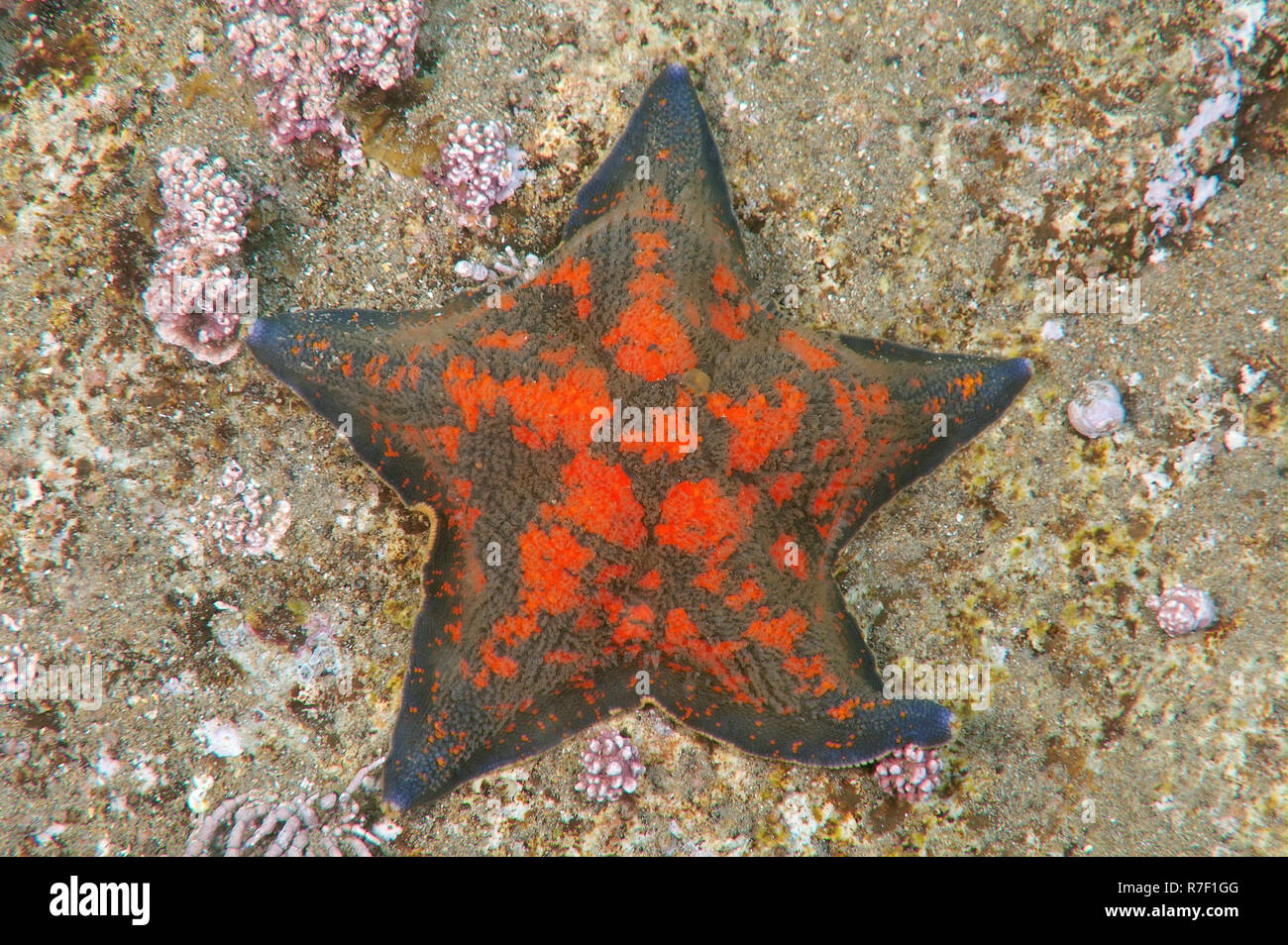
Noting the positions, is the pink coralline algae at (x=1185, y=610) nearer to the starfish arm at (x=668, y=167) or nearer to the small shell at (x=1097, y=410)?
the small shell at (x=1097, y=410)

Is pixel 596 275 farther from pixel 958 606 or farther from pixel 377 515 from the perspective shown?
pixel 958 606

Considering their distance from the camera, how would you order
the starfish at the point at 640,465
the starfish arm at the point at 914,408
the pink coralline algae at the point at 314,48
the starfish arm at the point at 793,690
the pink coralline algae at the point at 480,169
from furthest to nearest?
the pink coralline algae at the point at 480,169 < the pink coralline algae at the point at 314,48 < the starfish arm at the point at 914,408 < the starfish arm at the point at 793,690 < the starfish at the point at 640,465

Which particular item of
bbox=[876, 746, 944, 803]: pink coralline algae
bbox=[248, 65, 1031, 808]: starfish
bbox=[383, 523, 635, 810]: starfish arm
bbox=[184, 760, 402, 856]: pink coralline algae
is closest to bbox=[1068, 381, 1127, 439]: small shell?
bbox=[248, 65, 1031, 808]: starfish

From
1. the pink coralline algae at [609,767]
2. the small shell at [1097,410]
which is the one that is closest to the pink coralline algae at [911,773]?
the pink coralline algae at [609,767]

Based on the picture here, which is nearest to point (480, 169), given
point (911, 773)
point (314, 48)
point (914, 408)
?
point (314, 48)

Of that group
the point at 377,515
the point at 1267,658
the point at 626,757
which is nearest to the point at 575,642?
the point at 626,757

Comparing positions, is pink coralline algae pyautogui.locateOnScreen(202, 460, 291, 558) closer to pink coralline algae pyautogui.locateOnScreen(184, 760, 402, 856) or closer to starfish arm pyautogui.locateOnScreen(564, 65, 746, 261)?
pink coralline algae pyautogui.locateOnScreen(184, 760, 402, 856)

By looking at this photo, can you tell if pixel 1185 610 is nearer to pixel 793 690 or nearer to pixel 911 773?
pixel 911 773

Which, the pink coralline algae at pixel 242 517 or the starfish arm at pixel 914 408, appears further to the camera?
the pink coralline algae at pixel 242 517
